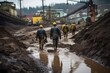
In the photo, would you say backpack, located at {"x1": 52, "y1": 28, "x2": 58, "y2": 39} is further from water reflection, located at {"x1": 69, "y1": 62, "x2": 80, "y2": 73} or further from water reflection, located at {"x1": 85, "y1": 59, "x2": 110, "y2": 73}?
water reflection, located at {"x1": 69, "y1": 62, "x2": 80, "y2": 73}

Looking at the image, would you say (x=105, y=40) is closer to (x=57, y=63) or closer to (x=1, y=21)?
(x=57, y=63)

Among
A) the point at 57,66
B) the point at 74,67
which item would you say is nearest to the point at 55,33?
the point at 57,66

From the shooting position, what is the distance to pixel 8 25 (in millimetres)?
49719

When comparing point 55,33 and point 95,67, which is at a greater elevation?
point 55,33

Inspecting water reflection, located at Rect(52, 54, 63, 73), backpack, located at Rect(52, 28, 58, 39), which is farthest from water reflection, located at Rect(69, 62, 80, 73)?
backpack, located at Rect(52, 28, 58, 39)

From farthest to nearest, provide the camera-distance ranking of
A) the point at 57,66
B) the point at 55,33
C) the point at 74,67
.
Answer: the point at 55,33, the point at 57,66, the point at 74,67

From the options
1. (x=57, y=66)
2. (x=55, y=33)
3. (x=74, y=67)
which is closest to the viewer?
(x=74, y=67)

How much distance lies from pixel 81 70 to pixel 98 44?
4.16m

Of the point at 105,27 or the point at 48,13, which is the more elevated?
the point at 105,27

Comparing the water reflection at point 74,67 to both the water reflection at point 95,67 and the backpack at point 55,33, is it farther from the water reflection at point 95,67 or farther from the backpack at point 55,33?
the backpack at point 55,33

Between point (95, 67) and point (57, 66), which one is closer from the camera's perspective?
point (95, 67)

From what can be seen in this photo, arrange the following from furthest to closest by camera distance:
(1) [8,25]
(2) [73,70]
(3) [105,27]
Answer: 1. (1) [8,25]
2. (3) [105,27]
3. (2) [73,70]

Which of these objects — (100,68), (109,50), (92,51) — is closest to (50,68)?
(100,68)

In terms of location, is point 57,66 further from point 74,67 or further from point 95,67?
point 95,67
